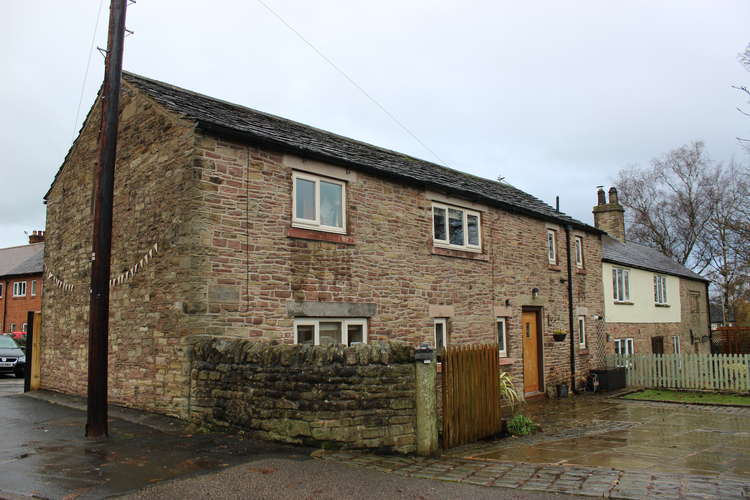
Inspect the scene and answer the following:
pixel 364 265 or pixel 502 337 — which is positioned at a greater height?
pixel 364 265

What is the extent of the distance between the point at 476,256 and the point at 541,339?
418cm

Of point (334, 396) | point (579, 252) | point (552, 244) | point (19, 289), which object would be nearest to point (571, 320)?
point (552, 244)

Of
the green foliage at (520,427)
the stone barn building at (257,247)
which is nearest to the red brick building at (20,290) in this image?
the stone barn building at (257,247)

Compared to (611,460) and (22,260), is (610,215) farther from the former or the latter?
(22,260)

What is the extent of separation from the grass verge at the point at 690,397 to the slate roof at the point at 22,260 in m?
34.6

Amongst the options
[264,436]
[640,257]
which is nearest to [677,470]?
[264,436]

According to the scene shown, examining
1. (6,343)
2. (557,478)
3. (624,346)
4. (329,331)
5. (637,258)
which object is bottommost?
(557,478)

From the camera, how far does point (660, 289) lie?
92.8ft

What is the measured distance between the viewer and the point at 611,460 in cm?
830

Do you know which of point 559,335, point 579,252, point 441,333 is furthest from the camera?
point 579,252

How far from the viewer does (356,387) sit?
26.1 ft

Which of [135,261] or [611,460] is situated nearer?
[611,460]

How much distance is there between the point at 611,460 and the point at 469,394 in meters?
2.24

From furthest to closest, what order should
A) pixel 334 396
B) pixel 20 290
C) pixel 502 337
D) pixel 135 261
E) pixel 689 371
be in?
pixel 20 290, pixel 689 371, pixel 502 337, pixel 135 261, pixel 334 396
